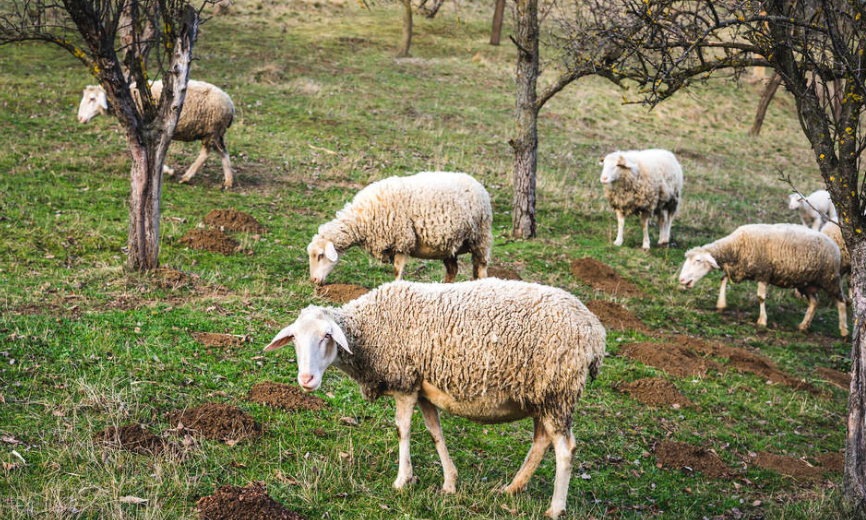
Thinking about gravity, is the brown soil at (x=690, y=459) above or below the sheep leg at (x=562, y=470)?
below

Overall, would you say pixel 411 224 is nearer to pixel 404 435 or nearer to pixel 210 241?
pixel 210 241

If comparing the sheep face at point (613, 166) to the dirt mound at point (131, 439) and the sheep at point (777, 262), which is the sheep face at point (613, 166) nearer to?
the sheep at point (777, 262)

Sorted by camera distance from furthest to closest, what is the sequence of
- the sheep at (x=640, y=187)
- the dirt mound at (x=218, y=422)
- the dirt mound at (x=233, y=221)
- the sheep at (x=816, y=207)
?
the sheep at (x=816, y=207), the sheep at (x=640, y=187), the dirt mound at (x=233, y=221), the dirt mound at (x=218, y=422)

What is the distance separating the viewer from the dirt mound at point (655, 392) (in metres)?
9.43

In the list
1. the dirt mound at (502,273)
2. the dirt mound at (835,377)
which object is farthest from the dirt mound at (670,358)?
the dirt mound at (502,273)

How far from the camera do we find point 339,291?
36.8 feet

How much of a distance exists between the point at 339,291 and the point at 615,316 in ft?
16.1

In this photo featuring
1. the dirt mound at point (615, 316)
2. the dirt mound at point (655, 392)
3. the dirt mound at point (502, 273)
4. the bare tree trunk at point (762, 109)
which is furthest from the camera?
the bare tree trunk at point (762, 109)

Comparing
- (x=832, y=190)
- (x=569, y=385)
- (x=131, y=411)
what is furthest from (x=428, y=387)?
(x=832, y=190)

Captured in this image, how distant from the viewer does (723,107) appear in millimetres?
36969

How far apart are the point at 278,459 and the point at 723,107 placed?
3642 cm

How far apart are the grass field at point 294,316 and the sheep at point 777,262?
1.62 feet

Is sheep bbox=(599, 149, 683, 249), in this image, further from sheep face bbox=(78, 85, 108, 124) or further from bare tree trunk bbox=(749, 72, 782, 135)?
bare tree trunk bbox=(749, 72, 782, 135)

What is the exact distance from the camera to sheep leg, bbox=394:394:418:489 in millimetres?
6365
